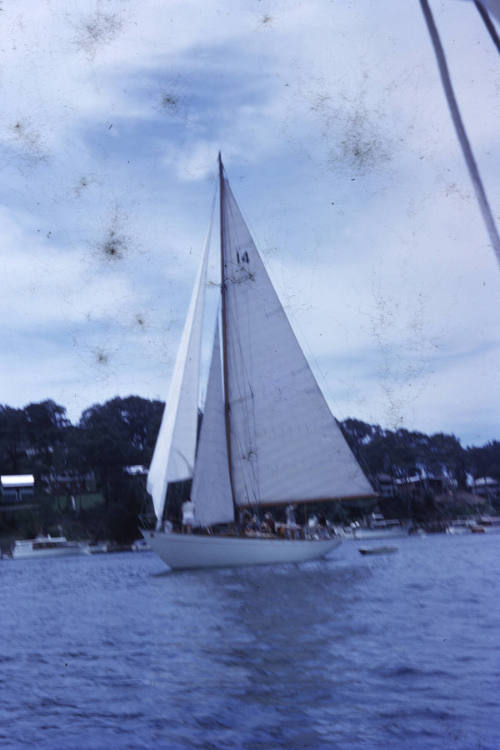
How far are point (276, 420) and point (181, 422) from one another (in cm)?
402

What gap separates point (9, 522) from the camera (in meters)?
80.5

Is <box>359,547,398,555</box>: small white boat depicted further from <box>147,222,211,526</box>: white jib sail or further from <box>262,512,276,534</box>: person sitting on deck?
<box>147,222,211,526</box>: white jib sail

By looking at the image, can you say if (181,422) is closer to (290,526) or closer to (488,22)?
(290,526)

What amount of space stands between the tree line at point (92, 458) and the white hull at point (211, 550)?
4525 cm

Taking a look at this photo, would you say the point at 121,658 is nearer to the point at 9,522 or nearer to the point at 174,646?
the point at 174,646

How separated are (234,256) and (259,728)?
2895cm

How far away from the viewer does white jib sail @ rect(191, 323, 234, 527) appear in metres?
31.9

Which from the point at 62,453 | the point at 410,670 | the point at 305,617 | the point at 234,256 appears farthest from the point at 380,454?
the point at 410,670

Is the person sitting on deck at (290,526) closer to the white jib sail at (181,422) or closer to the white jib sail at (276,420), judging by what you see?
the white jib sail at (276,420)

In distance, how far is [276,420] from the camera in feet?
111

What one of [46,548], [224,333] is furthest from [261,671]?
[46,548]

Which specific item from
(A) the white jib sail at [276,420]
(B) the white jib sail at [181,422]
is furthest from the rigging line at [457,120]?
(A) the white jib sail at [276,420]

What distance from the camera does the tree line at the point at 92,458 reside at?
8162 centimetres

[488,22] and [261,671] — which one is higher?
[488,22]
